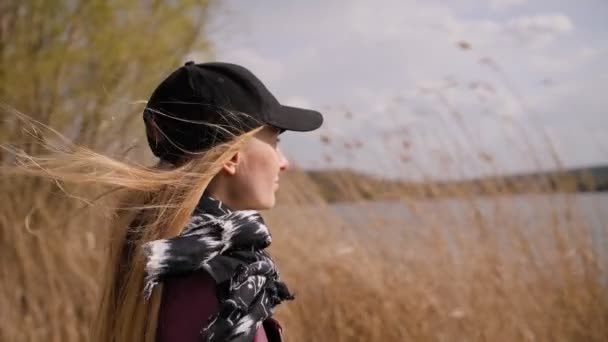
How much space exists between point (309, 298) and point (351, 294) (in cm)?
22

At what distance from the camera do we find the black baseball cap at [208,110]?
121 centimetres

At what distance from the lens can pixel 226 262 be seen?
1106 mm

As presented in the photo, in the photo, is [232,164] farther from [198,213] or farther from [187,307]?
[187,307]

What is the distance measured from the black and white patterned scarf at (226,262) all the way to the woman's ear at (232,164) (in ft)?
0.20

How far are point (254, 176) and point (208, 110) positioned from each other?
0.15m

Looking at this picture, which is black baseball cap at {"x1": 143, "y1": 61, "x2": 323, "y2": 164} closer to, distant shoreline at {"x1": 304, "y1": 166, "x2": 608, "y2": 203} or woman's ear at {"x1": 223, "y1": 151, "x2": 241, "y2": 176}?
woman's ear at {"x1": 223, "y1": 151, "x2": 241, "y2": 176}

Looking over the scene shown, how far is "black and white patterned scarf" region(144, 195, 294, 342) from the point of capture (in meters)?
1.07

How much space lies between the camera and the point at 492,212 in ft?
8.67

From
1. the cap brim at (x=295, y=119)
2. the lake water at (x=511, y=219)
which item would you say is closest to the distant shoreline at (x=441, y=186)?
the lake water at (x=511, y=219)

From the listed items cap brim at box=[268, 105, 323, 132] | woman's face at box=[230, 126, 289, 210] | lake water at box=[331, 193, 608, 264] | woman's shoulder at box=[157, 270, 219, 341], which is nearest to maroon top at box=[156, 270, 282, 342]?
woman's shoulder at box=[157, 270, 219, 341]

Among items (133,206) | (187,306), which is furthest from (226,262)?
(133,206)

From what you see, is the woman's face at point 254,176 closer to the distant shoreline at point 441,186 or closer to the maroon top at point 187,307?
the maroon top at point 187,307

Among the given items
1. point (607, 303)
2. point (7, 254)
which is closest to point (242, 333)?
point (607, 303)

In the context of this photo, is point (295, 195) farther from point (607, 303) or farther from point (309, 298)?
point (607, 303)
